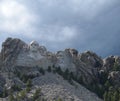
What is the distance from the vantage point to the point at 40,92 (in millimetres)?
199250

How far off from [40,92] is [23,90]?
6.74 meters

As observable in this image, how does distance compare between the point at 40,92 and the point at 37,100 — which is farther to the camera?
the point at 40,92

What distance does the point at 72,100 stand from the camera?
7766 inches

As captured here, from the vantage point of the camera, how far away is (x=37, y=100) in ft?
610

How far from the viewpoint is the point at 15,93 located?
199m

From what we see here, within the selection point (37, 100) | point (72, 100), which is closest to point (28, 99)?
point (37, 100)

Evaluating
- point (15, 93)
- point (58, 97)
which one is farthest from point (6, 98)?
point (58, 97)

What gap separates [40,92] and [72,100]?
41.2ft

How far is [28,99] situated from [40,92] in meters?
10.8

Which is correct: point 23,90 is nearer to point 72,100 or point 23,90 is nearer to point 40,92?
point 40,92

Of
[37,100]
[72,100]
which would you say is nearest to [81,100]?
[72,100]

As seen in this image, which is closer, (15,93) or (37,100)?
(37,100)

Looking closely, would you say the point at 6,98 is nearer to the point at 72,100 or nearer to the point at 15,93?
the point at 15,93

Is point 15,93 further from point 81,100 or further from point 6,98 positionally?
point 81,100
